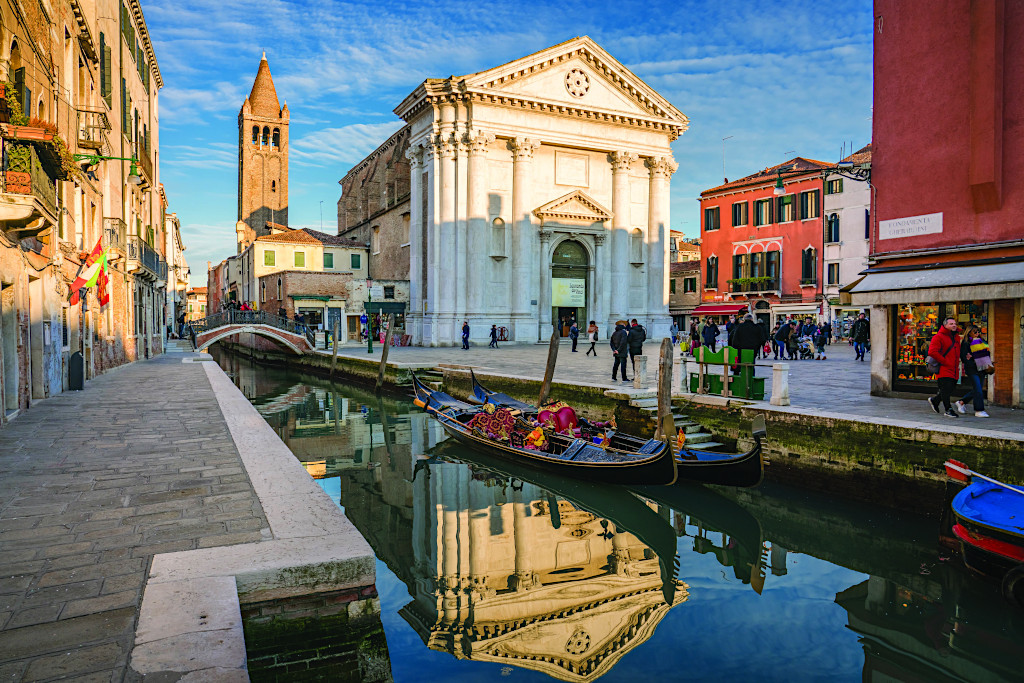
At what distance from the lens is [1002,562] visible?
18.1ft

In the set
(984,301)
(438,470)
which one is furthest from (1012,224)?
(438,470)

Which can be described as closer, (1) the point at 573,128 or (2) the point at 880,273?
(2) the point at 880,273

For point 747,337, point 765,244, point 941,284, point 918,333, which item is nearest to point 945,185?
point 941,284

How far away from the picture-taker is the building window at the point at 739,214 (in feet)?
120

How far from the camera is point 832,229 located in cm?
3275

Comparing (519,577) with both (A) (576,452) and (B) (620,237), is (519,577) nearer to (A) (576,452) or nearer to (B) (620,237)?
(A) (576,452)

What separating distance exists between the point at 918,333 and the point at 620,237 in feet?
70.2

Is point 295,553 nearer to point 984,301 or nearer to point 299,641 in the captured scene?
point 299,641

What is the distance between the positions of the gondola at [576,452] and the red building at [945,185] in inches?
190

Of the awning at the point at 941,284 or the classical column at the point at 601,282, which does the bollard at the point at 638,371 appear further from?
the classical column at the point at 601,282

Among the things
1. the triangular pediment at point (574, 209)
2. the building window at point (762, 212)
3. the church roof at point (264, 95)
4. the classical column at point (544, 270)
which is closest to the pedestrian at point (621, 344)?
the classical column at point (544, 270)

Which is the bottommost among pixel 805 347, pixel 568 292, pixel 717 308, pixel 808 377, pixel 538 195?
pixel 808 377

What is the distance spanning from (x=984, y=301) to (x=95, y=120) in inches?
679

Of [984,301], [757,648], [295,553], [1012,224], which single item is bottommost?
[757,648]
